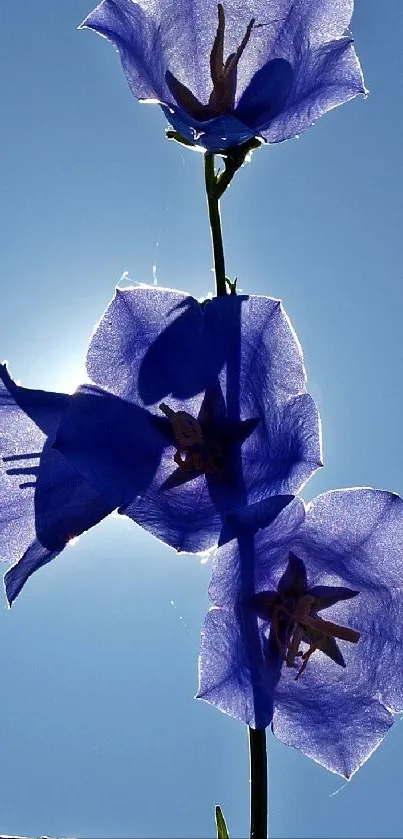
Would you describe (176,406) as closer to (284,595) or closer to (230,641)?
(284,595)

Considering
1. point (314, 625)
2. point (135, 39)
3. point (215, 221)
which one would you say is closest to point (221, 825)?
point (314, 625)

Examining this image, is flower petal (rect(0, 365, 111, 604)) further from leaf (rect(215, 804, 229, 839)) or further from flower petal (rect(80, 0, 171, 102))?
flower petal (rect(80, 0, 171, 102))

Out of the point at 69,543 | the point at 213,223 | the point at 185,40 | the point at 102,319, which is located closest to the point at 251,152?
the point at 213,223

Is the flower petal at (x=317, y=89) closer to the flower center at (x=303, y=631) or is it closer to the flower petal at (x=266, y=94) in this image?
the flower petal at (x=266, y=94)

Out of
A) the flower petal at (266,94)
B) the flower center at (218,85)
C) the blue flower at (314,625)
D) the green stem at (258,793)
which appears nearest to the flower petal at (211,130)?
the flower petal at (266,94)

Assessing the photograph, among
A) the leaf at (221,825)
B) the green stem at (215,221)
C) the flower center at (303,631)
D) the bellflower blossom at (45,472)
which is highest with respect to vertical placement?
the green stem at (215,221)
